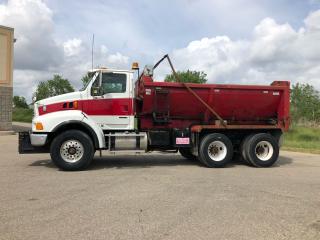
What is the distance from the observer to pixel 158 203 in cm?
779

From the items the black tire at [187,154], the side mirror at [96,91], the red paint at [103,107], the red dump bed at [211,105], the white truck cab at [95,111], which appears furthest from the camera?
the black tire at [187,154]

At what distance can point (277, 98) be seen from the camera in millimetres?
13891

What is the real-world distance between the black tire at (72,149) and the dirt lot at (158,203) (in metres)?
0.30

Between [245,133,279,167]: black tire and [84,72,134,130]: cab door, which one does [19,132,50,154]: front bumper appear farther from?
[245,133,279,167]: black tire

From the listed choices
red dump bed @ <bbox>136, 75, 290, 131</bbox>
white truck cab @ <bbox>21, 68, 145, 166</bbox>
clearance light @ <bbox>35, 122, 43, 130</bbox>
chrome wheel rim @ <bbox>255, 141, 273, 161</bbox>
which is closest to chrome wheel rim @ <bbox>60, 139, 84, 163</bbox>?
white truck cab @ <bbox>21, 68, 145, 166</bbox>

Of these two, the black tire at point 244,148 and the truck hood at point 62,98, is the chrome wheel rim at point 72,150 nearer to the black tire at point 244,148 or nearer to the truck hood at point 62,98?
the truck hood at point 62,98

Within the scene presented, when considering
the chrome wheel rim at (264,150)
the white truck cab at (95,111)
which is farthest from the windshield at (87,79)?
the chrome wheel rim at (264,150)

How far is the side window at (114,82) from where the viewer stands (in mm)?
12500

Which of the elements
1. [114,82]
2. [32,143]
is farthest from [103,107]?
[32,143]

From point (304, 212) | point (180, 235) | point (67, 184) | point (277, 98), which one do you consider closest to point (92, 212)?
point (180, 235)

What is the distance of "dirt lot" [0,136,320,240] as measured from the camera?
6.08 m

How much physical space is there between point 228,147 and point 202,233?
7.38 meters

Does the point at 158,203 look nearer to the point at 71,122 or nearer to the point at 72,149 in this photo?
the point at 72,149

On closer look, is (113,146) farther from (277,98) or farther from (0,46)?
(0,46)
